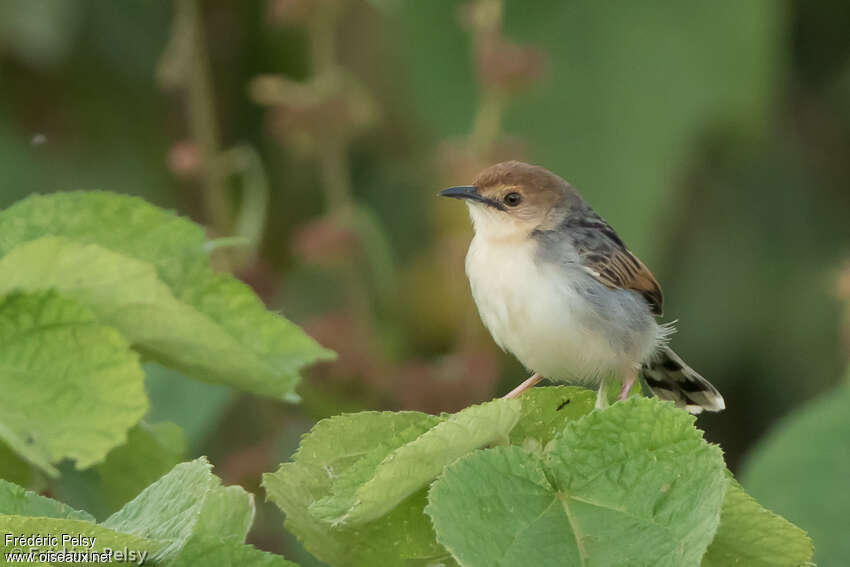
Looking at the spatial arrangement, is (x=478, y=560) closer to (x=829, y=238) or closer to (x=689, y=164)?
(x=689, y=164)

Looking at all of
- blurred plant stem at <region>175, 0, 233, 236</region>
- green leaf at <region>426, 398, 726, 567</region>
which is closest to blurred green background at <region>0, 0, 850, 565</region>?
blurred plant stem at <region>175, 0, 233, 236</region>

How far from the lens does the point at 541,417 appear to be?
1.53 metres

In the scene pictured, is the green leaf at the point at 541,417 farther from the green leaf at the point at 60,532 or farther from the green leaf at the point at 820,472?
the green leaf at the point at 820,472

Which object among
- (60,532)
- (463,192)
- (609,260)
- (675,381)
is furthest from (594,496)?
(463,192)

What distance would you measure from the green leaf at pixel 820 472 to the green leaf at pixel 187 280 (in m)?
1.24

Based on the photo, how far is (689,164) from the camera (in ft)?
16.4

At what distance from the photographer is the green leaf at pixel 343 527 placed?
141cm

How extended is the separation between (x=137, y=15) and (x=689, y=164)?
87.9 inches

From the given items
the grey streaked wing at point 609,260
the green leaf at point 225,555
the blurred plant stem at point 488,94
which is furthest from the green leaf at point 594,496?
the blurred plant stem at point 488,94

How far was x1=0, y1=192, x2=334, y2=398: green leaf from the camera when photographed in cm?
169

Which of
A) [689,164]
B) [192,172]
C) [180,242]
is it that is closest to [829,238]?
[689,164]

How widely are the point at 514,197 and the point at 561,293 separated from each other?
41 centimetres

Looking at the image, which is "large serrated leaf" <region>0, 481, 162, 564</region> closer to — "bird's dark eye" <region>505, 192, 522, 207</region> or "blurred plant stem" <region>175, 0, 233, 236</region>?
"bird's dark eye" <region>505, 192, 522, 207</region>

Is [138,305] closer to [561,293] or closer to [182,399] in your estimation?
[182,399]
